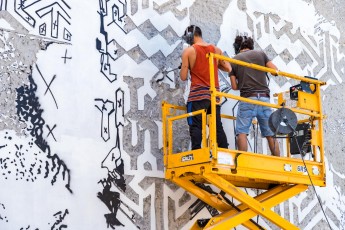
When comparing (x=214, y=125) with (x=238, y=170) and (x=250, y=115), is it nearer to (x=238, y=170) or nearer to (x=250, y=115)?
(x=238, y=170)

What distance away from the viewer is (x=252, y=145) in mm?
11375

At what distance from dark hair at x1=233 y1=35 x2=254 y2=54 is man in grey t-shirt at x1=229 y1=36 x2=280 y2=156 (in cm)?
9

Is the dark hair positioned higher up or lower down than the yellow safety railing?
higher up

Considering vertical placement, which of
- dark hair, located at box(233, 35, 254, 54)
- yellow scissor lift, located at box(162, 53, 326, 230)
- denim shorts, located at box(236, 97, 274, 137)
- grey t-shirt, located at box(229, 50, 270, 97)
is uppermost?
dark hair, located at box(233, 35, 254, 54)

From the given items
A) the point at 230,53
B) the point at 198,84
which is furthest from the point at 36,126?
the point at 230,53

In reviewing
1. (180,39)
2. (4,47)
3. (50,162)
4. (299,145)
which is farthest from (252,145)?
(4,47)

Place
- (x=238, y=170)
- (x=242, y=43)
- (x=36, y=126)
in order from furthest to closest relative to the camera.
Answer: (x=242, y=43)
(x=36, y=126)
(x=238, y=170)

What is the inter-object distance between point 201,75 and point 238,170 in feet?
5.06

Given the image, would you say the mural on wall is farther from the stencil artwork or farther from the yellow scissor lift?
the stencil artwork

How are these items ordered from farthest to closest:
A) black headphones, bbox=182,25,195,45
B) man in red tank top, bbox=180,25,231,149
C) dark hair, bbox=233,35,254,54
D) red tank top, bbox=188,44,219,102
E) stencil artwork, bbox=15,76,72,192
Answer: dark hair, bbox=233,35,254,54
black headphones, bbox=182,25,195,45
red tank top, bbox=188,44,219,102
man in red tank top, bbox=180,25,231,149
stencil artwork, bbox=15,76,72,192

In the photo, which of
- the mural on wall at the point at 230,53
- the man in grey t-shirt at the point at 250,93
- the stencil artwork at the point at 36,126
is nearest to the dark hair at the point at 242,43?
the man in grey t-shirt at the point at 250,93

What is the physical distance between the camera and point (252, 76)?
1000cm

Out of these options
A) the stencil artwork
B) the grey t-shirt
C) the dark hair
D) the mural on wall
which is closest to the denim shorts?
the grey t-shirt

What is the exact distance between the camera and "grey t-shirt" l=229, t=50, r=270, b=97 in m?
9.97
